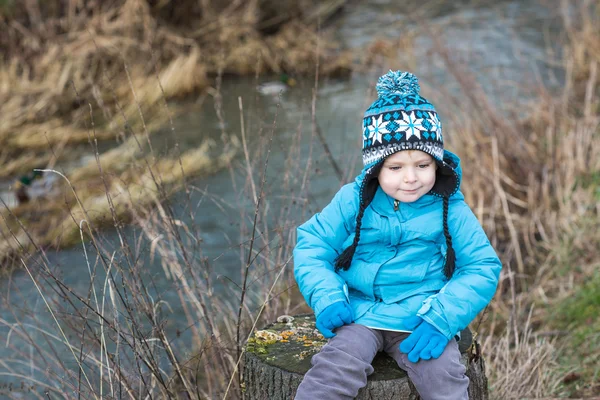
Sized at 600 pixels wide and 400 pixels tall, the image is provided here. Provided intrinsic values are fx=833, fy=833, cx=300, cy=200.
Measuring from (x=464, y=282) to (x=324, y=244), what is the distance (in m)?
0.45

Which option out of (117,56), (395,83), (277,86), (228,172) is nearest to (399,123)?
(395,83)

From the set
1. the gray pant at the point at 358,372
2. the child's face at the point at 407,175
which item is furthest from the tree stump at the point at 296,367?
the child's face at the point at 407,175

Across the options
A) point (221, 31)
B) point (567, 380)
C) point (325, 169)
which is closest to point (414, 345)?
point (567, 380)

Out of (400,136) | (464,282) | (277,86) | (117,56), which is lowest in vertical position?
(277,86)

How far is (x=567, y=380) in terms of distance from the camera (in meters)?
3.80

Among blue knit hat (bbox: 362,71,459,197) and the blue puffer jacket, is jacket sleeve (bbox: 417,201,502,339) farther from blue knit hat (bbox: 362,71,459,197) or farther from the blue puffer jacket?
blue knit hat (bbox: 362,71,459,197)

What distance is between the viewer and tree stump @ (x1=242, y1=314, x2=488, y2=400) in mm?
2514

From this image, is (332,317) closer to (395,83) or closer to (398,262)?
(398,262)

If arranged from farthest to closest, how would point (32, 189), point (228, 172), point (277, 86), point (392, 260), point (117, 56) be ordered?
point (117, 56) → point (277, 86) → point (228, 172) → point (32, 189) → point (392, 260)

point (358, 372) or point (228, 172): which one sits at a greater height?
point (358, 372)

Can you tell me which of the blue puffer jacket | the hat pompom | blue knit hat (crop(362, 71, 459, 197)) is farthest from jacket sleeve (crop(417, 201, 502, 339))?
the hat pompom

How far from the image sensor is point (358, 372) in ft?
8.04

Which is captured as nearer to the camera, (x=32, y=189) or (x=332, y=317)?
(x=332, y=317)

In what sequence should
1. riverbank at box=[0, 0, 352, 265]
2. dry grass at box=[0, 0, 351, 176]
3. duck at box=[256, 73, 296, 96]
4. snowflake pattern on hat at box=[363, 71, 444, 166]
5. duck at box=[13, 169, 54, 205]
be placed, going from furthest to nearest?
duck at box=[256, 73, 296, 96] < dry grass at box=[0, 0, 351, 176] < riverbank at box=[0, 0, 352, 265] < duck at box=[13, 169, 54, 205] < snowflake pattern on hat at box=[363, 71, 444, 166]
